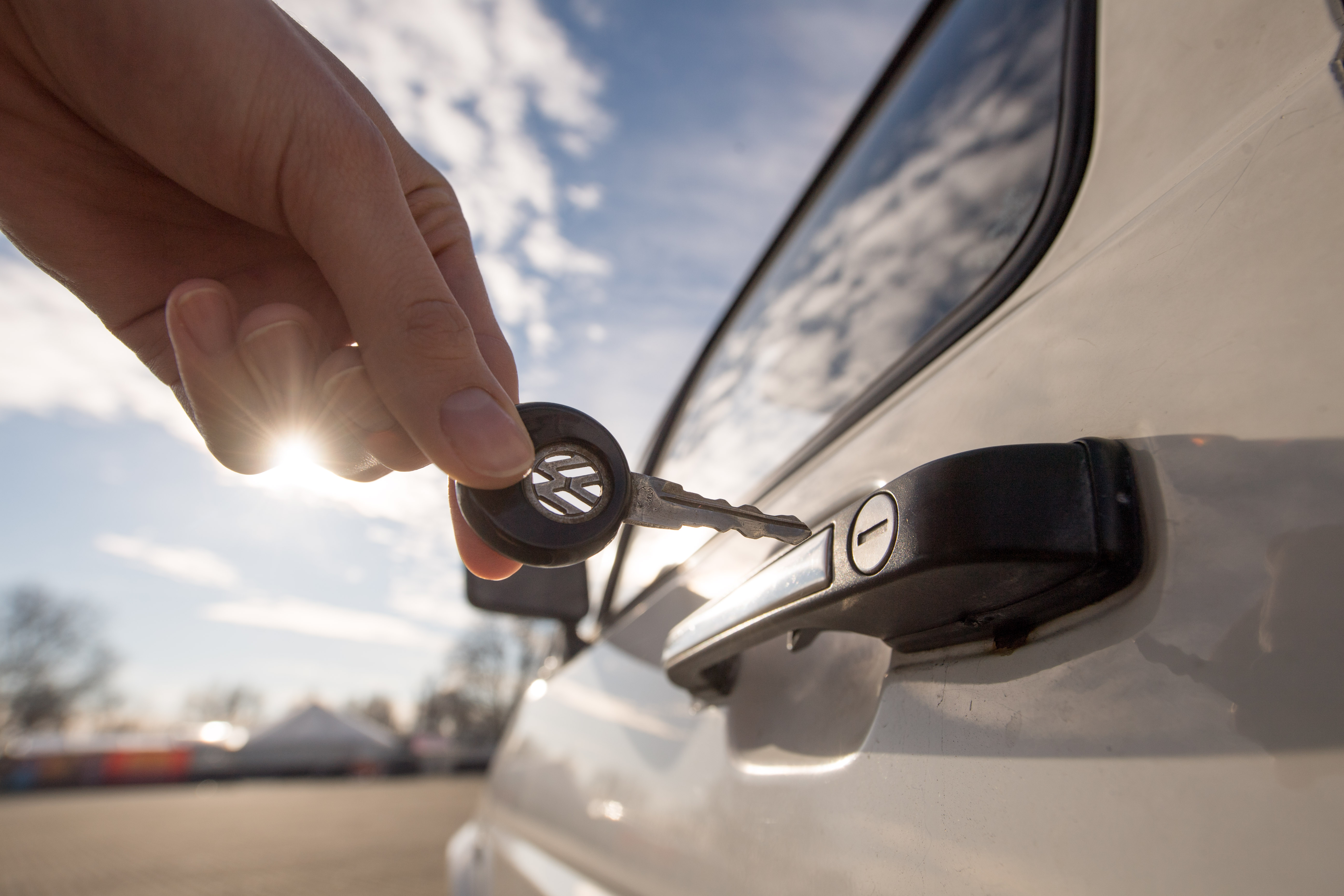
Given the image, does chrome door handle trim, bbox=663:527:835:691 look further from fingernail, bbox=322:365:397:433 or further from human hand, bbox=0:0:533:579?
fingernail, bbox=322:365:397:433

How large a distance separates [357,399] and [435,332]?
11 centimetres

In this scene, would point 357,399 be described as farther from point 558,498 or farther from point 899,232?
point 899,232

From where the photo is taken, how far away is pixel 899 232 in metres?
1.29

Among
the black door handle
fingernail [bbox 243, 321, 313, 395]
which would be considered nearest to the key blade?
the black door handle

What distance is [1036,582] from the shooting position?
0.56m

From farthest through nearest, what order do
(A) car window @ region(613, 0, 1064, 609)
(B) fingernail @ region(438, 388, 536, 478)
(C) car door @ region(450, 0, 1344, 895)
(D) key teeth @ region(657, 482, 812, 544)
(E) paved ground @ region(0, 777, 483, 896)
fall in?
(E) paved ground @ region(0, 777, 483, 896) → (A) car window @ region(613, 0, 1064, 609) → (D) key teeth @ region(657, 482, 812, 544) → (B) fingernail @ region(438, 388, 536, 478) → (C) car door @ region(450, 0, 1344, 895)

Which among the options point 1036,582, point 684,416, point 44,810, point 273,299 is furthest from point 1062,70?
point 44,810

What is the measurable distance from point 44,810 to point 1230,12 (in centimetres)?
2095

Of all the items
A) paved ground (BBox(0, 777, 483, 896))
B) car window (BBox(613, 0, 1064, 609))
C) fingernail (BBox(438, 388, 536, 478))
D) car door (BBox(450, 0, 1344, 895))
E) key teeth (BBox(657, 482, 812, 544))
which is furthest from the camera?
paved ground (BBox(0, 777, 483, 896))

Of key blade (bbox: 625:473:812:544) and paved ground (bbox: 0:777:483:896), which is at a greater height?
key blade (bbox: 625:473:812:544)

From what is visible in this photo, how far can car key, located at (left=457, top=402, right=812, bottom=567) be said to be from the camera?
71cm

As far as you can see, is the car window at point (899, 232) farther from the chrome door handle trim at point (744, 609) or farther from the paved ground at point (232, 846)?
the paved ground at point (232, 846)

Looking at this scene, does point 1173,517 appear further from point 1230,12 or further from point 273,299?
point 273,299

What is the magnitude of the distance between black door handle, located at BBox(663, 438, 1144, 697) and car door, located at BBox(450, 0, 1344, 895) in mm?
18
